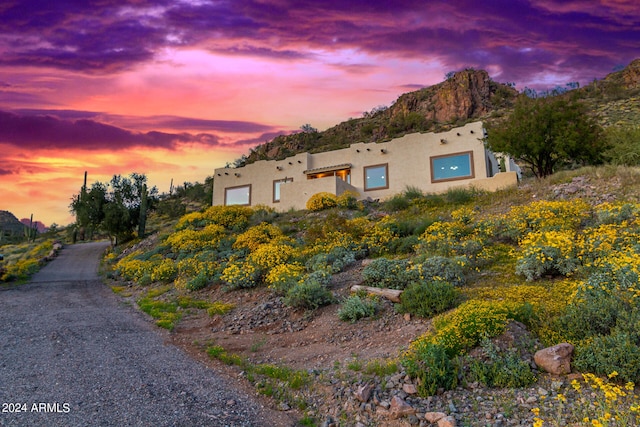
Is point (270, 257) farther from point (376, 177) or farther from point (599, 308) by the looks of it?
point (376, 177)

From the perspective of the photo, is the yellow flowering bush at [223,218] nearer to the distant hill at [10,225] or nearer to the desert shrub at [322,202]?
the desert shrub at [322,202]

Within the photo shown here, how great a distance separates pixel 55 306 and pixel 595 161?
25.1 meters

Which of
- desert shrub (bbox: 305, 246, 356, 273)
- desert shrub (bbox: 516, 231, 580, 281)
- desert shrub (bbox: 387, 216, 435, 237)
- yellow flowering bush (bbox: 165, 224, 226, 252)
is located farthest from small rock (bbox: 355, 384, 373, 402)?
yellow flowering bush (bbox: 165, 224, 226, 252)

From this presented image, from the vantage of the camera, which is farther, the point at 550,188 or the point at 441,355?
the point at 550,188

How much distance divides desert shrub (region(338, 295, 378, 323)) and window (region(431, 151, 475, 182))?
693 inches

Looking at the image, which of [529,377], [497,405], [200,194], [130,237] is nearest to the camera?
[497,405]

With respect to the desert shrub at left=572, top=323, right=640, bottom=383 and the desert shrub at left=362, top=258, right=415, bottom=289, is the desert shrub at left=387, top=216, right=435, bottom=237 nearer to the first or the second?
the desert shrub at left=362, top=258, right=415, bottom=289

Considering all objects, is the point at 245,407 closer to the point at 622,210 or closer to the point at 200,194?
the point at 622,210

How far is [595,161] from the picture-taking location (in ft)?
66.9

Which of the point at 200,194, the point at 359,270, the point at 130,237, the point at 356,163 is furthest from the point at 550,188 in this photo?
the point at 200,194

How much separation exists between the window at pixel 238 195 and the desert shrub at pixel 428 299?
77.2 ft

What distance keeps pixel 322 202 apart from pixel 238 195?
1055cm

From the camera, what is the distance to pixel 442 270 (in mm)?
8477

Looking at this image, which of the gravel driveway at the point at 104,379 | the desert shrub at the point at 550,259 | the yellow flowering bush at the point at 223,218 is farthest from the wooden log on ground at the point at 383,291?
the yellow flowering bush at the point at 223,218
